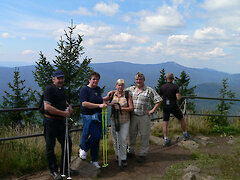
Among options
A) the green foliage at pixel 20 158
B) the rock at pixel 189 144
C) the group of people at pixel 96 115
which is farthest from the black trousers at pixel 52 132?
the rock at pixel 189 144

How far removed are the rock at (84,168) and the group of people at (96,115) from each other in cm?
13

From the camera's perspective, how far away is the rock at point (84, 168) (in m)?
4.06

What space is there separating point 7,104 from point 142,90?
16849 millimetres

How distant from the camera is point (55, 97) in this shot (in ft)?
11.9

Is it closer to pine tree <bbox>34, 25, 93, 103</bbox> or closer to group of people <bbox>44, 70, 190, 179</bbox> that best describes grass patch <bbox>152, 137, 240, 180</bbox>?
group of people <bbox>44, 70, 190, 179</bbox>

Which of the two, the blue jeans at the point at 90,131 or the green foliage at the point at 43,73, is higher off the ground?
the green foliage at the point at 43,73

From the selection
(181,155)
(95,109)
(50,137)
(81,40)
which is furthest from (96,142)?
(81,40)

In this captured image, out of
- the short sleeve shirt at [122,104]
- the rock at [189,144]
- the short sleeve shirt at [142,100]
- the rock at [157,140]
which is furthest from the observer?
the rock at [157,140]

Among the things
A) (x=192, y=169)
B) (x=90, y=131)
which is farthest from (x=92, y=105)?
(x=192, y=169)

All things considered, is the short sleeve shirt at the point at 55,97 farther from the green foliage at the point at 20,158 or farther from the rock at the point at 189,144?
the rock at the point at 189,144

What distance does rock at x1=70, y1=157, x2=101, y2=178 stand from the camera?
406 centimetres

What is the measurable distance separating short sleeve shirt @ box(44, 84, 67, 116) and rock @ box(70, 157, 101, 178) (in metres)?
1.19

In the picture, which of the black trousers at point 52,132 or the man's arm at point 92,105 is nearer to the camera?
the black trousers at point 52,132

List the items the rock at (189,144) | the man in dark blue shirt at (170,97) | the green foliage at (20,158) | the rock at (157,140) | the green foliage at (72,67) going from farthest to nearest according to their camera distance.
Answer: the green foliage at (72,67) → the rock at (157,140) → the rock at (189,144) → the man in dark blue shirt at (170,97) → the green foliage at (20,158)
